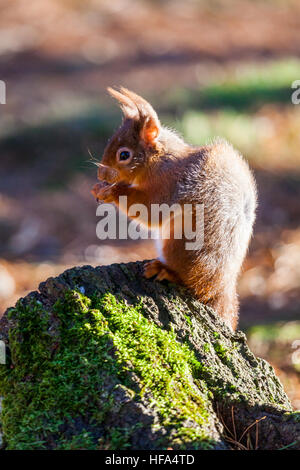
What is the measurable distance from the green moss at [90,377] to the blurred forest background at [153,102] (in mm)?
1318

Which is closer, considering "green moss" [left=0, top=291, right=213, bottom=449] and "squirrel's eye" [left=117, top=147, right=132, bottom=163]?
"green moss" [left=0, top=291, right=213, bottom=449]

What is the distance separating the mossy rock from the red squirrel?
0.27 meters

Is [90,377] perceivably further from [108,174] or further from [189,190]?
[108,174]

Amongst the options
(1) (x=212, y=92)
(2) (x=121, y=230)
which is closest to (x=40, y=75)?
(1) (x=212, y=92)

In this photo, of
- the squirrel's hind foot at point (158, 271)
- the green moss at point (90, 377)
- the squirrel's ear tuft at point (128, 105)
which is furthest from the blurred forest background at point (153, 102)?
the green moss at point (90, 377)

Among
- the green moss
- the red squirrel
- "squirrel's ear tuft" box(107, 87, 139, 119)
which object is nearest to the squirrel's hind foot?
the red squirrel

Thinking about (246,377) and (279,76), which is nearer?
(246,377)

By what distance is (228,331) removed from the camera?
8.24 feet

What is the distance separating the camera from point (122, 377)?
203 centimetres

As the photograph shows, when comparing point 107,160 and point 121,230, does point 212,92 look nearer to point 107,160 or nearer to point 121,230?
point 121,230

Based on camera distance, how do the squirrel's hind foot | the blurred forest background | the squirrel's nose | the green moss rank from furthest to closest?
the blurred forest background, the squirrel's nose, the squirrel's hind foot, the green moss

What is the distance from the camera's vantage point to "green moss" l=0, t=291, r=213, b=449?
1919mm

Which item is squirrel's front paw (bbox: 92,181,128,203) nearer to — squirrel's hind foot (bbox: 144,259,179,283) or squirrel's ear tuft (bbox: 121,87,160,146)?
squirrel's ear tuft (bbox: 121,87,160,146)

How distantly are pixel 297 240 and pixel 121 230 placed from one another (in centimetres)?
162
